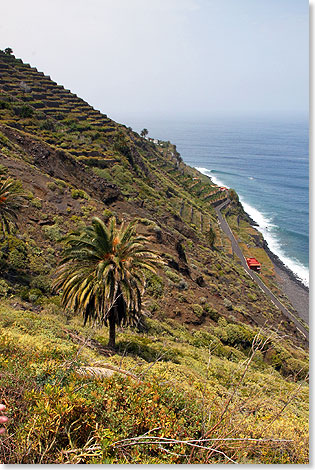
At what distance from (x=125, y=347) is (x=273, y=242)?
83.9 meters

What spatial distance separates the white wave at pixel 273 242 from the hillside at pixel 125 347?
29.9 feet

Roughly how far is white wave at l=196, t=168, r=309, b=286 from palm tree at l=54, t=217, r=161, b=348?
6744cm

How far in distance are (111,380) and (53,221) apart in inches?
827

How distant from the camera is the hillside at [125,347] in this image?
16.4ft

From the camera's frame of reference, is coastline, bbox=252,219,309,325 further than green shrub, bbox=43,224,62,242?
Yes

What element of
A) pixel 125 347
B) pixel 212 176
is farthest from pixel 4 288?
pixel 212 176

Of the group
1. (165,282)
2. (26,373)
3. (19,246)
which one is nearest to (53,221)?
(19,246)

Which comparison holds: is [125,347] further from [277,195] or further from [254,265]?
[277,195]

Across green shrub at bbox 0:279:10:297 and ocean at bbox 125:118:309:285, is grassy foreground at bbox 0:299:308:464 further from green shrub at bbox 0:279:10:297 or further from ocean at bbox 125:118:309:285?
ocean at bbox 125:118:309:285

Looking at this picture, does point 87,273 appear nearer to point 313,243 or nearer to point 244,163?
point 313,243

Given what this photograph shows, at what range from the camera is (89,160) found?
5178 cm

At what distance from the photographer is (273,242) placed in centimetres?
8962

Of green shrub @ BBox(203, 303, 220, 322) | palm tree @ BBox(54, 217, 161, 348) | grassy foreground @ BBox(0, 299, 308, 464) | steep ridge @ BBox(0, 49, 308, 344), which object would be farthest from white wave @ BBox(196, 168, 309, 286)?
grassy foreground @ BBox(0, 299, 308, 464)

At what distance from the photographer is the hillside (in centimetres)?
500
